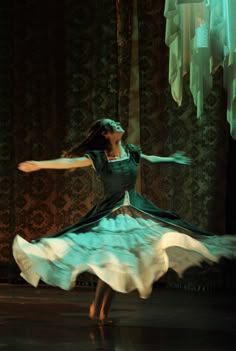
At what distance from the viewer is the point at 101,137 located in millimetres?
3988

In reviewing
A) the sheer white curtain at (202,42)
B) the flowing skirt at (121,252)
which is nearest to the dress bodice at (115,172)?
the flowing skirt at (121,252)

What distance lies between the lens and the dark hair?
3965 millimetres

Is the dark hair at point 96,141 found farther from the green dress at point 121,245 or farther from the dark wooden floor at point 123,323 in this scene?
the dark wooden floor at point 123,323

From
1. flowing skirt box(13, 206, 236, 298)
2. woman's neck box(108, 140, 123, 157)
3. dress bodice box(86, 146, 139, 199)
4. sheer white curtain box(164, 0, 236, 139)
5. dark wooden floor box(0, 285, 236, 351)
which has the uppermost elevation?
sheer white curtain box(164, 0, 236, 139)

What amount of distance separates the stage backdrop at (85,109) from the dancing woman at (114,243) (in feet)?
6.42

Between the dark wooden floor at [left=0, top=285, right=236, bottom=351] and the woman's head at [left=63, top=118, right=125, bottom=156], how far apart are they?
945 mm

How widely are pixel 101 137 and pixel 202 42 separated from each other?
89 centimetres

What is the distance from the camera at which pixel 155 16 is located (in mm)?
6039

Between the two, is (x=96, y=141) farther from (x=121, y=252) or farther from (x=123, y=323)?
(x=123, y=323)

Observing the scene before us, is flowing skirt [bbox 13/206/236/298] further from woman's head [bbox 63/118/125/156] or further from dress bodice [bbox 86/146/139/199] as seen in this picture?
woman's head [bbox 63/118/125/156]

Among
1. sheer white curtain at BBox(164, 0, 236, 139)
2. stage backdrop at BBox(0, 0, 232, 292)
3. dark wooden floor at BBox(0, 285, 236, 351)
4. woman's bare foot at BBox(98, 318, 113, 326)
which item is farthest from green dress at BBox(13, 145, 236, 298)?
stage backdrop at BBox(0, 0, 232, 292)

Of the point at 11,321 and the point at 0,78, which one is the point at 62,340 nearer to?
the point at 11,321

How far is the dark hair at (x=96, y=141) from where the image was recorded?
13.0 feet

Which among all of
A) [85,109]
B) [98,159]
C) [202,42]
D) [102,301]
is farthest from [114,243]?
[85,109]
